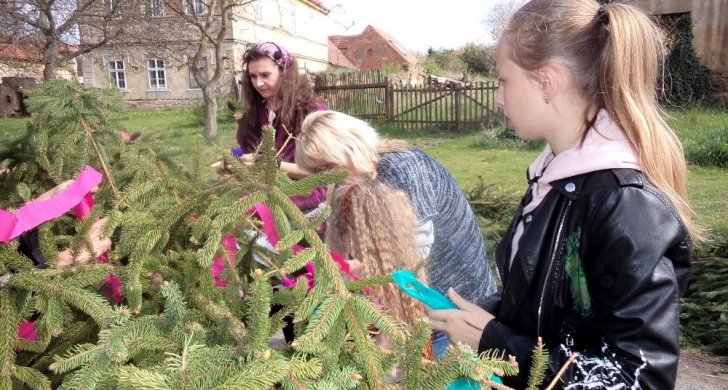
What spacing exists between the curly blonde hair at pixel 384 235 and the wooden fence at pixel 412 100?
13.7 meters

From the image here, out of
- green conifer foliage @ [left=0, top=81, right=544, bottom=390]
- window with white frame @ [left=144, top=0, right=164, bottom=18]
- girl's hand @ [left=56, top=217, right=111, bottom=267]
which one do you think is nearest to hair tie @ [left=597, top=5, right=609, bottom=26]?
green conifer foliage @ [left=0, top=81, right=544, bottom=390]

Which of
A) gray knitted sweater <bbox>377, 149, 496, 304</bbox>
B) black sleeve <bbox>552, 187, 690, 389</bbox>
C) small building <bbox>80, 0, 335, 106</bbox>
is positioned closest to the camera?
black sleeve <bbox>552, 187, 690, 389</bbox>

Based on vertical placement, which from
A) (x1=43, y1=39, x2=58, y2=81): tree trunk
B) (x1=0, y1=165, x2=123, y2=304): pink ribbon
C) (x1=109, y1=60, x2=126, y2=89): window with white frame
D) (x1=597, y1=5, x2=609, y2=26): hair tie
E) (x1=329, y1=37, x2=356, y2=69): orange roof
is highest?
(x1=329, y1=37, x2=356, y2=69): orange roof

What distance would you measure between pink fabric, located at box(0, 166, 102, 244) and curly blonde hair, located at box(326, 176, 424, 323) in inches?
37.5

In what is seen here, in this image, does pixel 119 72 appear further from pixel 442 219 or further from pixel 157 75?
pixel 442 219

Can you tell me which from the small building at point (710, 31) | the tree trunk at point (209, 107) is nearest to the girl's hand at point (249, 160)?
the tree trunk at point (209, 107)

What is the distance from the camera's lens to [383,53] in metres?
47.2

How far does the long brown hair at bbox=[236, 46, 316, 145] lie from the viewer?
3.50 metres

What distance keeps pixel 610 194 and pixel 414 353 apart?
21.9 inches

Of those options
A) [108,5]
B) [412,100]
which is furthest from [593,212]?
[412,100]

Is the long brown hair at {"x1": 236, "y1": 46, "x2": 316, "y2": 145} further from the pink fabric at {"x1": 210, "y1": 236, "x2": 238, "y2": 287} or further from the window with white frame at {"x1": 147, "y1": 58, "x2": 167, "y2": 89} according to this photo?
the window with white frame at {"x1": 147, "y1": 58, "x2": 167, "y2": 89}

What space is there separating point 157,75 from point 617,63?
2941 centimetres

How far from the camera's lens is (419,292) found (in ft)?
4.96

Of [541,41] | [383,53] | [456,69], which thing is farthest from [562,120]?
[383,53]
